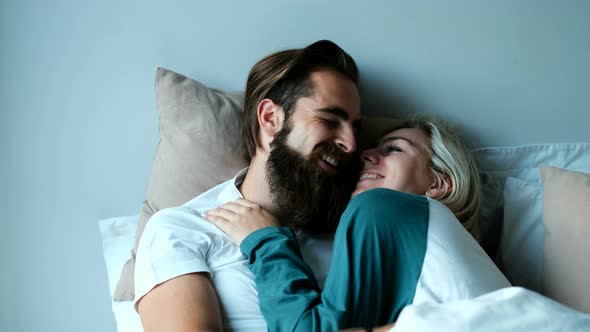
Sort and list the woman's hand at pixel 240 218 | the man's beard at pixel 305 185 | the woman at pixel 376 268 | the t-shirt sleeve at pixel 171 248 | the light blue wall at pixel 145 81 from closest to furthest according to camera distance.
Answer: the woman at pixel 376 268
the t-shirt sleeve at pixel 171 248
the woman's hand at pixel 240 218
the man's beard at pixel 305 185
the light blue wall at pixel 145 81

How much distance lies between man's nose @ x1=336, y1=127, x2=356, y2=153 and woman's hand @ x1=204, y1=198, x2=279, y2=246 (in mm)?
260

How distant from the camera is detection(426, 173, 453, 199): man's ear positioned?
1.50 metres

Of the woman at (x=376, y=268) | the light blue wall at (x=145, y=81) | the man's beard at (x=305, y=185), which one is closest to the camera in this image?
→ the woman at (x=376, y=268)

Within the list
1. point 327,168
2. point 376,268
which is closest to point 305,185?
point 327,168

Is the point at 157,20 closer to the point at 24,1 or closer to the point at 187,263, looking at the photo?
the point at 24,1

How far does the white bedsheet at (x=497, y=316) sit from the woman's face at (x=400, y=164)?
0.63 m

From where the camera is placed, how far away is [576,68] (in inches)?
69.7

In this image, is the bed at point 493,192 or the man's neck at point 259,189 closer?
the bed at point 493,192

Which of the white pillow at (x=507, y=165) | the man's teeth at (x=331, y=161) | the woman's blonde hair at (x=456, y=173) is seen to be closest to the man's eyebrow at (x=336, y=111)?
the man's teeth at (x=331, y=161)

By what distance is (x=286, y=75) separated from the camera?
1544 mm

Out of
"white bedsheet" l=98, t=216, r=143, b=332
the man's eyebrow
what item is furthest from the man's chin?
"white bedsheet" l=98, t=216, r=143, b=332

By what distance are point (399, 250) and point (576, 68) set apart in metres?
1.06

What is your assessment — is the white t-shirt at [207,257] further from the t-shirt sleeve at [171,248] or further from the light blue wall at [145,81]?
the light blue wall at [145,81]

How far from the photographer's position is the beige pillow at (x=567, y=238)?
4.25 ft
